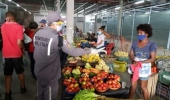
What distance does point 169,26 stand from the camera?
7613mm

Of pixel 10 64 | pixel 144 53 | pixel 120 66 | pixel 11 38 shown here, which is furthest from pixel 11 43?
pixel 120 66

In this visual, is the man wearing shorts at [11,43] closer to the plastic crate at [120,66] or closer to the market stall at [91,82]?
the market stall at [91,82]

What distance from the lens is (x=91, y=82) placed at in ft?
10.0

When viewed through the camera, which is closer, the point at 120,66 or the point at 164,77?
the point at 164,77

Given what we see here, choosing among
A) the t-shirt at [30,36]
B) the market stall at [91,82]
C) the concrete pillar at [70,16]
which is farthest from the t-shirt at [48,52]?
the concrete pillar at [70,16]

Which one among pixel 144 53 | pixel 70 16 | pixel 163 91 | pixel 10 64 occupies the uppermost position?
pixel 70 16

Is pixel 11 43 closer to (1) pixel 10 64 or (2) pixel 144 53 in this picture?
(1) pixel 10 64

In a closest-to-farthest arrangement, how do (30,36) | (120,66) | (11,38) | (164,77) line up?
1. (11,38)
2. (164,77)
3. (30,36)
4. (120,66)

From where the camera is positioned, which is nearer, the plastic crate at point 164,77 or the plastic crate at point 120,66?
the plastic crate at point 164,77

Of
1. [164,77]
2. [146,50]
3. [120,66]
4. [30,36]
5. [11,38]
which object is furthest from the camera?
[120,66]

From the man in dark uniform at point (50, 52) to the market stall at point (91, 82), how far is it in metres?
0.79

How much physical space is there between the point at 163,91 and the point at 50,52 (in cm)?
296

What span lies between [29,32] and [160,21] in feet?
23.4

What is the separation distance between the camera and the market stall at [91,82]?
2.71 metres
